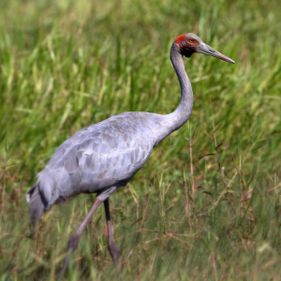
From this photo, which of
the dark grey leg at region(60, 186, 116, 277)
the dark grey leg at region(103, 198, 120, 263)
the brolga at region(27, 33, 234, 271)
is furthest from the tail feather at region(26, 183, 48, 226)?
the dark grey leg at region(103, 198, 120, 263)

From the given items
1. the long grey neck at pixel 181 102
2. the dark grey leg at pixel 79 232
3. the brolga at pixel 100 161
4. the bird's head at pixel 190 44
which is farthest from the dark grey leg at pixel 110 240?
the bird's head at pixel 190 44

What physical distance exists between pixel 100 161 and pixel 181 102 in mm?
630

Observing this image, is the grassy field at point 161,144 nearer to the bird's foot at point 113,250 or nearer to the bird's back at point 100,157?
the bird's foot at point 113,250

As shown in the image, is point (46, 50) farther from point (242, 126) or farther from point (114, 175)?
point (114, 175)

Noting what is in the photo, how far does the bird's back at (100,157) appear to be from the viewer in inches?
204

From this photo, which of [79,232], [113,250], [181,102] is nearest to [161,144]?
[181,102]

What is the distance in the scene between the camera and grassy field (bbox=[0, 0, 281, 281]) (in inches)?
196

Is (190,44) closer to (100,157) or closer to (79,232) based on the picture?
(100,157)

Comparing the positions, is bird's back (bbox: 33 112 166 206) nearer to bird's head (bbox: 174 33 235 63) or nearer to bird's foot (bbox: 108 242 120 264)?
bird's foot (bbox: 108 242 120 264)

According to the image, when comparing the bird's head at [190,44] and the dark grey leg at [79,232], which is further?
the bird's head at [190,44]

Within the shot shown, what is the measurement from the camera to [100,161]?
531 cm

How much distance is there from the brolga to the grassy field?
0.49 ft

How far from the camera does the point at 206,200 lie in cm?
586

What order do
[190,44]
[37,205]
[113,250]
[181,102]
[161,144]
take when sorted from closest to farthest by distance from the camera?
1. [37,205]
2. [113,250]
3. [181,102]
4. [190,44]
5. [161,144]
